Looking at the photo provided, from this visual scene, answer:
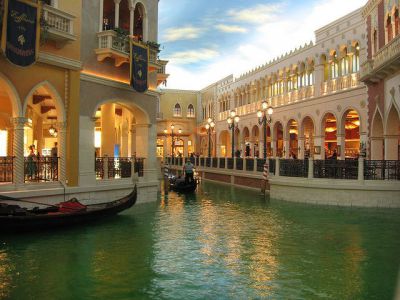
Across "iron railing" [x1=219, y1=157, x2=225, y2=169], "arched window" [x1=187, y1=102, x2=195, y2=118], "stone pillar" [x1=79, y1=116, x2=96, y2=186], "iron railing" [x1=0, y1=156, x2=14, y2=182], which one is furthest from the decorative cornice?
"arched window" [x1=187, y1=102, x2=195, y2=118]

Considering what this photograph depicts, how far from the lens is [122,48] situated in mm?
11344

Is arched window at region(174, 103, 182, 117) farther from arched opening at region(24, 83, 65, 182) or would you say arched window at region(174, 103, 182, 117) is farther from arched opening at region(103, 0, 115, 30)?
arched opening at region(103, 0, 115, 30)

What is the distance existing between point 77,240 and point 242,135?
21.6m

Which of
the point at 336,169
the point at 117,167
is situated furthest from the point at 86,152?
the point at 336,169

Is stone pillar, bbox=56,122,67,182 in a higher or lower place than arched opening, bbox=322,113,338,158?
lower

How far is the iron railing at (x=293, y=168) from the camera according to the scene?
13.6 m

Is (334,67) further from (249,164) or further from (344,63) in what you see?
(249,164)

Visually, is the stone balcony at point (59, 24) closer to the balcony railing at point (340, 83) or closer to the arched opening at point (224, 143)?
the balcony railing at point (340, 83)

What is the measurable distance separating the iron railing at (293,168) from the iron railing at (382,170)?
1.80 metres

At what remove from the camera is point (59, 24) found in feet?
31.6

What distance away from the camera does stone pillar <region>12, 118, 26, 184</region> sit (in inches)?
349

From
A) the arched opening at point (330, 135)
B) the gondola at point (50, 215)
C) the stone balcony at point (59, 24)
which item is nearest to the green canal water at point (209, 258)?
the gondola at point (50, 215)

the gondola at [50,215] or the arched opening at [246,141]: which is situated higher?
the arched opening at [246,141]

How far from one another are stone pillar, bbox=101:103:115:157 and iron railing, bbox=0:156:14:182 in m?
4.90
